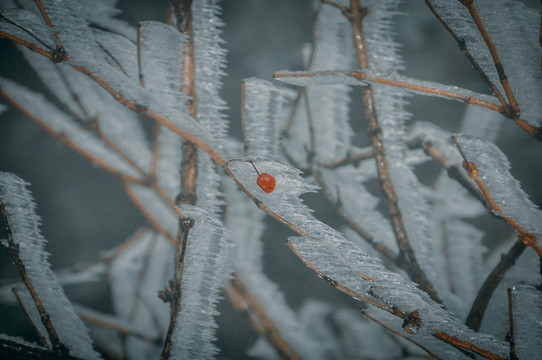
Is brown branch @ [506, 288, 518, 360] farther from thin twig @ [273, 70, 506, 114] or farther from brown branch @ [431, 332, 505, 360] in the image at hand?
thin twig @ [273, 70, 506, 114]

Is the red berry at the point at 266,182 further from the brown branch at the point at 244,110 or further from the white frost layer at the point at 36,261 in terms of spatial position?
the white frost layer at the point at 36,261

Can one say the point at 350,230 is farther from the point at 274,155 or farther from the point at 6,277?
the point at 6,277

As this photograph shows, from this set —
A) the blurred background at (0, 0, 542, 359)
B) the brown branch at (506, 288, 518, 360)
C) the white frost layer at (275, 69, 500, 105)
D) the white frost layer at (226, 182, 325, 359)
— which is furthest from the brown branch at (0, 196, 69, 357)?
the brown branch at (506, 288, 518, 360)

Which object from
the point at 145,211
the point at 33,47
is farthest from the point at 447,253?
the point at 33,47

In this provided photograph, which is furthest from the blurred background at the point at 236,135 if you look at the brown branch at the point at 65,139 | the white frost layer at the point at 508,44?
the white frost layer at the point at 508,44

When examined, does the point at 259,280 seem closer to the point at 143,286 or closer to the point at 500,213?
the point at 143,286

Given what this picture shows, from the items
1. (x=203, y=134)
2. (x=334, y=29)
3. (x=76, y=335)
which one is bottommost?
(x=76, y=335)

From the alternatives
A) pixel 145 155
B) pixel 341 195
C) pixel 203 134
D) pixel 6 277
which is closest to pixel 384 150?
pixel 341 195
